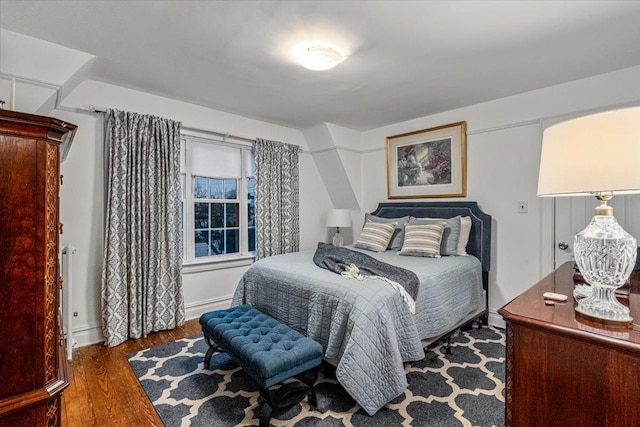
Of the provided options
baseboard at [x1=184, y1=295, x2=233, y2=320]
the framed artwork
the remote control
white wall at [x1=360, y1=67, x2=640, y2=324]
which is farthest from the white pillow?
baseboard at [x1=184, y1=295, x2=233, y2=320]

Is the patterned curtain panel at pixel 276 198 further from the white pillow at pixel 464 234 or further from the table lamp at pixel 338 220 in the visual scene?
the white pillow at pixel 464 234

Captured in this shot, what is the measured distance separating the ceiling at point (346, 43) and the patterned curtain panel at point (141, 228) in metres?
0.48

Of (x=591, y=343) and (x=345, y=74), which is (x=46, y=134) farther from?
(x=345, y=74)

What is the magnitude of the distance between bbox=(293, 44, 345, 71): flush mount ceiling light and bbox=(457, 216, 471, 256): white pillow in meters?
2.08

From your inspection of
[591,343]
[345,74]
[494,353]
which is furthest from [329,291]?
[345,74]

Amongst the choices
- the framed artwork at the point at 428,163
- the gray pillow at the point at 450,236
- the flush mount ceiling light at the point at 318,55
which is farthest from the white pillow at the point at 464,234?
the flush mount ceiling light at the point at 318,55

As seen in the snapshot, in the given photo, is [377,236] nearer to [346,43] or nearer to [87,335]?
[346,43]

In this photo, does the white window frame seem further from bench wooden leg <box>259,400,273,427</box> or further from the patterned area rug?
bench wooden leg <box>259,400,273,427</box>

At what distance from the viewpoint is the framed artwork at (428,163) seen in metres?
3.57

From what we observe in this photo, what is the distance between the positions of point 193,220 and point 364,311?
2433 millimetres

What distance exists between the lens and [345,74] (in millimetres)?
2635

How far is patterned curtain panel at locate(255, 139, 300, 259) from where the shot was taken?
3842mm

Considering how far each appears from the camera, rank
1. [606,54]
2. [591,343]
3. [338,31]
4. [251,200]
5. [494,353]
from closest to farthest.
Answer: [591,343] < [338,31] < [606,54] < [494,353] < [251,200]

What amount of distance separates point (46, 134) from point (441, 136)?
3661 millimetres
